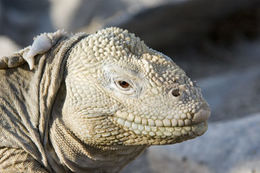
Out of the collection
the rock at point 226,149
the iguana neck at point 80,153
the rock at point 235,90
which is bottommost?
the iguana neck at point 80,153

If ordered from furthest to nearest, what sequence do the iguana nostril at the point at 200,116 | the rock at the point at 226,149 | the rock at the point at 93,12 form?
the rock at the point at 93,12
the rock at the point at 226,149
the iguana nostril at the point at 200,116

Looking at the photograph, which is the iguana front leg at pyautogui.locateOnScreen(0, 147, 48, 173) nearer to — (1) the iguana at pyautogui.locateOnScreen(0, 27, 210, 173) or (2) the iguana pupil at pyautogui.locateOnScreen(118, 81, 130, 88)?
(1) the iguana at pyautogui.locateOnScreen(0, 27, 210, 173)

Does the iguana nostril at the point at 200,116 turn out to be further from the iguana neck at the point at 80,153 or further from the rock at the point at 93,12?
the rock at the point at 93,12

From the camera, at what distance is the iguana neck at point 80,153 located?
3.65 meters

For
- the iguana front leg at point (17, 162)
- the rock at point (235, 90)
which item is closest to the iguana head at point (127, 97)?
the iguana front leg at point (17, 162)

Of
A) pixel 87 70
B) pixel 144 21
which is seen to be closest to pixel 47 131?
pixel 87 70

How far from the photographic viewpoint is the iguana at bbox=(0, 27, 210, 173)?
3.36m

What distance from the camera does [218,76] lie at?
35.2 feet

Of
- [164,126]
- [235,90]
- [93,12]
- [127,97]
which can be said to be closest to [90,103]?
[127,97]

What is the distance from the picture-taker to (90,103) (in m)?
3.49

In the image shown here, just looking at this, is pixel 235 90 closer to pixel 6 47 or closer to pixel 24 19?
pixel 6 47

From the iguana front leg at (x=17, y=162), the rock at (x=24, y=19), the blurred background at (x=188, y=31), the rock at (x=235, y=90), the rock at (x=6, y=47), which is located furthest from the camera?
the rock at (x=24, y=19)

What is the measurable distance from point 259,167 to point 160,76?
91.5 inches

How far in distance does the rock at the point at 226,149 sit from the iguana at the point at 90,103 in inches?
71.2
